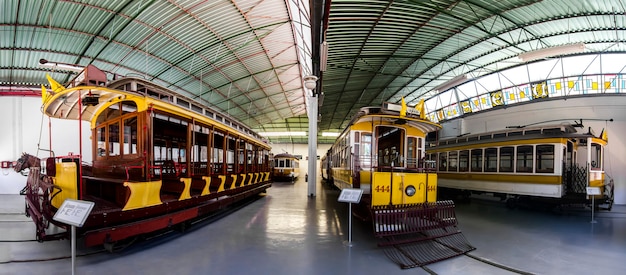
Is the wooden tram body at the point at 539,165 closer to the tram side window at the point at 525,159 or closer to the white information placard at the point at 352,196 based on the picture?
the tram side window at the point at 525,159

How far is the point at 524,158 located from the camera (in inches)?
361

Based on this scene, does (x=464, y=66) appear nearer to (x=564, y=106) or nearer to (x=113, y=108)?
(x=564, y=106)

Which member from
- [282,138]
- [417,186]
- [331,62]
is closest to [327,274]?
[417,186]

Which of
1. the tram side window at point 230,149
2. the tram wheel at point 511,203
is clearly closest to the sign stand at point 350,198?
the tram side window at point 230,149

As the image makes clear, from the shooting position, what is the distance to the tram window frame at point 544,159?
8.43 m

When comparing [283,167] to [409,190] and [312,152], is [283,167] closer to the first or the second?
[312,152]

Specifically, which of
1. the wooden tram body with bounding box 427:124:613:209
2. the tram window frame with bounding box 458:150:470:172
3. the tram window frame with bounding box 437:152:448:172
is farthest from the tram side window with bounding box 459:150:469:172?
the tram window frame with bounding box 437:152:448:172

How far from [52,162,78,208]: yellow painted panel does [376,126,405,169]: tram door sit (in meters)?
6.08

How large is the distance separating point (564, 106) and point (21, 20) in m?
21.6

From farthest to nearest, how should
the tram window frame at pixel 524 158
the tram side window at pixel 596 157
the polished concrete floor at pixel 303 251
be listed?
the tram side window at pixel 596 157
the tram window frame at pixel 524 158
the polished concrete floor at pixel 303 251

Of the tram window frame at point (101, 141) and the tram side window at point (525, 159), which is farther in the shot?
the tram side window at point (525, 159)

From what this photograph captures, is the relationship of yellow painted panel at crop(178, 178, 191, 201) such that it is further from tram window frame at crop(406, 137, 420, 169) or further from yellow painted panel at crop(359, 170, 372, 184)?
tram window frame at crop(406, 137, 420, 169)

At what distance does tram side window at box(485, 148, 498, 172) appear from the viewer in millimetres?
10109

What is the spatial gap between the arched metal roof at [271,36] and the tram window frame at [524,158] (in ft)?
17.8
